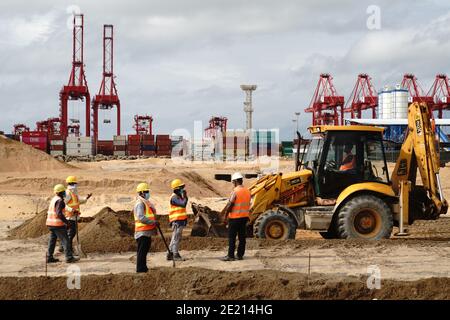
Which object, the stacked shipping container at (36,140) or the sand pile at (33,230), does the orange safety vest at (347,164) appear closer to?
the sand pile at (33,230)

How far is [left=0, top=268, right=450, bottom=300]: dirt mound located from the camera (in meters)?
7.66

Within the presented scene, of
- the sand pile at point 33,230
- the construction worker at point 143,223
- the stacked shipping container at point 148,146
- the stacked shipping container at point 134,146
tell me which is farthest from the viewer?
the stacked shipping container at point 148,146

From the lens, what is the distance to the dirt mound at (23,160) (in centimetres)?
4016

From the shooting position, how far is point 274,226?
12.0 meters

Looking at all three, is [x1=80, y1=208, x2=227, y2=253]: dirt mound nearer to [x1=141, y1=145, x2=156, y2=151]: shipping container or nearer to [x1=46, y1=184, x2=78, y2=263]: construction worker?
[x1=46, y1=184, x2=78, y2=263]: construction worker

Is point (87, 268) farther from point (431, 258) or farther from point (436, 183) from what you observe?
point (436, 183)

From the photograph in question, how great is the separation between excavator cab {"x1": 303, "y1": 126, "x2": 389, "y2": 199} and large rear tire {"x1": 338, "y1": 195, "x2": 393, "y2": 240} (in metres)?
0.45

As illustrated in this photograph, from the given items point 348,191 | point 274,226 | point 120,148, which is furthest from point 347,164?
point 120,148

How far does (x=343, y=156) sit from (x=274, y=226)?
2049mm

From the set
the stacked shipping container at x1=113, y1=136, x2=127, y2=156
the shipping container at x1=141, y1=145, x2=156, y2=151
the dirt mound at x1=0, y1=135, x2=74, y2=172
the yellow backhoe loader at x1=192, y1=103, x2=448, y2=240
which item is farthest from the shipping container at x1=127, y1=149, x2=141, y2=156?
the yellow backhoe loader at x1=192, y1=103, x2=448, y2=240

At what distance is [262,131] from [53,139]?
22.4 m

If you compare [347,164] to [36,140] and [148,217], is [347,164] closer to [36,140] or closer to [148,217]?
[148,217]

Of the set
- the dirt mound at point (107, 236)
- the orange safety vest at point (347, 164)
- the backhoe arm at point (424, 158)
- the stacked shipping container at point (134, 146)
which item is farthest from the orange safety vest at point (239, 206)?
the stacked shipping container at point (134, 146)
